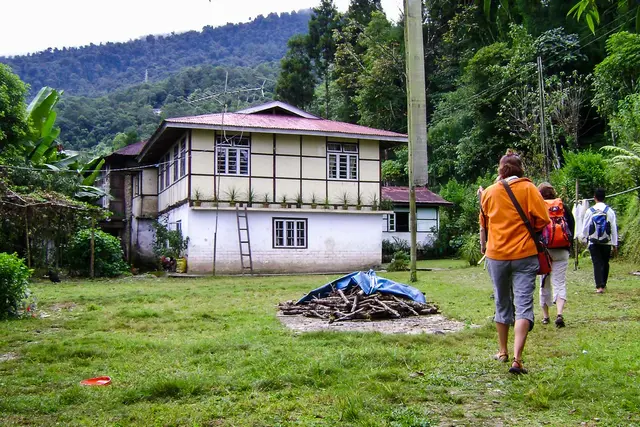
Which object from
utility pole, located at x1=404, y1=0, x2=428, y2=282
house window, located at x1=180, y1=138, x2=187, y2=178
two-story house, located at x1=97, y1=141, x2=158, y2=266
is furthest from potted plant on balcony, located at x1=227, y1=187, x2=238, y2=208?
utility pole, located at x1=404, y1=0, x2=428, y2=282

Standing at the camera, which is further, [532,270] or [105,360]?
[105,360]

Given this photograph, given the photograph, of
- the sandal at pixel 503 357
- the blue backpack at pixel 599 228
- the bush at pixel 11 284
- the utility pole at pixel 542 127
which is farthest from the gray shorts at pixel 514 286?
the utility pole at pixel 542 127

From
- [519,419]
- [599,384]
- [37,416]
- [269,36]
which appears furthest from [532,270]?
[269,36]

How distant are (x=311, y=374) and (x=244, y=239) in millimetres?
18184

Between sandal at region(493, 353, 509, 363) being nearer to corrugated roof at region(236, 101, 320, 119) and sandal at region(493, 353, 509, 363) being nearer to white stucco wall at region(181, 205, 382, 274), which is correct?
white stucco wall at region(181, 205, 382, 274)

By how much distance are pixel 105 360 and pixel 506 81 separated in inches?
1140

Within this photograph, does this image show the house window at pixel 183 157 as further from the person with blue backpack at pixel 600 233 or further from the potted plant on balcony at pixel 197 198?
the person with blue backpack at pixel 600 233

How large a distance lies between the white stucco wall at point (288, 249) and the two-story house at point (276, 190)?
4 cm

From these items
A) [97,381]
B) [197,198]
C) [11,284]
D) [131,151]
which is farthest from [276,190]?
[97,381]

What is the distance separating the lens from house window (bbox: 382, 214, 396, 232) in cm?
3159

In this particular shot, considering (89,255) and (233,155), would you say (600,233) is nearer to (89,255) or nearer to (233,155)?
(233,155)

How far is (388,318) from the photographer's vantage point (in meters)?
9.41

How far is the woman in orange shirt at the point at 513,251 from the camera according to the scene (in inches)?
214

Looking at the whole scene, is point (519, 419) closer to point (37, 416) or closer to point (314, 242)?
point (37, 416)
